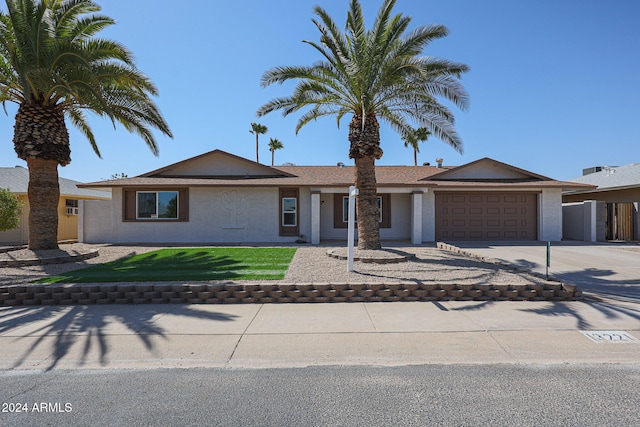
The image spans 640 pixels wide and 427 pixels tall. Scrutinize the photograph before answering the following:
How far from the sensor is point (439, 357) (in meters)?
4.52

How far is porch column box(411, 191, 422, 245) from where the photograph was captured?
1638 cm

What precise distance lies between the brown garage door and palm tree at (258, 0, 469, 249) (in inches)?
251

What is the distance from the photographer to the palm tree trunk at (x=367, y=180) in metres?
11.5

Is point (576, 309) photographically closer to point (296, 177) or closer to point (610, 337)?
point (610, 337)

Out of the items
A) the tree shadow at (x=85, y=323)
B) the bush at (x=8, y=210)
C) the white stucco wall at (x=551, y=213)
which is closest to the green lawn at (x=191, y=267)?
the tree shadow at (x=85, y=323)

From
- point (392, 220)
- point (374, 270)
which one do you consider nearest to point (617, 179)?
point (392, 220)

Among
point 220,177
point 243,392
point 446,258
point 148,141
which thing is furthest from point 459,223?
point 243,392

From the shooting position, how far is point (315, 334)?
5387 mm

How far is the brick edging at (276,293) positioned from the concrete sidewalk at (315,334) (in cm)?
23

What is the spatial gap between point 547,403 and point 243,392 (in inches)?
123

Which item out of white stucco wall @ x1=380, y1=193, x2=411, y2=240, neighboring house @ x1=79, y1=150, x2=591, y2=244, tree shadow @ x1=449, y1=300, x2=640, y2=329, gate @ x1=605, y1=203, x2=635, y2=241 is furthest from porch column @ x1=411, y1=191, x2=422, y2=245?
gate @ x1=605, y1=203, x2=635, y2=241

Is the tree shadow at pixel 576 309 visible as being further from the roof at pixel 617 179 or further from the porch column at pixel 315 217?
the roof at pixel 617 179

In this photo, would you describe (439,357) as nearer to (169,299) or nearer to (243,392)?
(243,392)

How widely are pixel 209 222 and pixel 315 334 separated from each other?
12.9 metres
